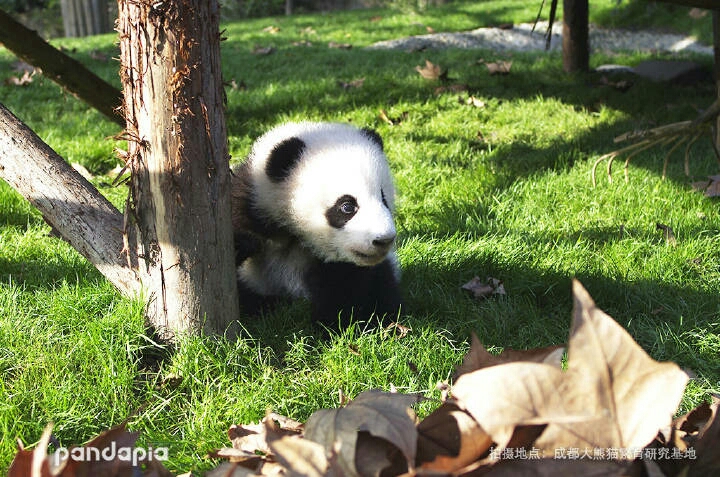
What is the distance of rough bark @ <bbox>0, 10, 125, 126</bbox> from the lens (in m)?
3.69

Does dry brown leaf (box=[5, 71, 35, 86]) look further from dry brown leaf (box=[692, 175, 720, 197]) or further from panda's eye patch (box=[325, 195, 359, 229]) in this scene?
dry brown leaf (box=[692, 175, 720, 197])

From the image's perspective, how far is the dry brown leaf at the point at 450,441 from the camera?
1283 millimetres

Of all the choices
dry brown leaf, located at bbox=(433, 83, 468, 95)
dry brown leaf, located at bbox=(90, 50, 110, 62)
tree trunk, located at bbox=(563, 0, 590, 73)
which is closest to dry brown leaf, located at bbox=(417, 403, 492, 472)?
dry brown leaf, located at bbox=(433, 83, 468, 95)

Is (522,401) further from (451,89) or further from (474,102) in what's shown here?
(451,89)

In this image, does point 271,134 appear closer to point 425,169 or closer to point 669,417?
point 425,169

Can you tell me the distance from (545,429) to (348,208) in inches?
61.0

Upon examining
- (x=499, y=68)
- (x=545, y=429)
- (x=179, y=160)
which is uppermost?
(x=179, y=160)

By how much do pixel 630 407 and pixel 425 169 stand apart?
3.43 m

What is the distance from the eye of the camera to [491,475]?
4.24 feet

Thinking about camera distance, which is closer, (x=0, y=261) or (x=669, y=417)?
(x=669, y=417)

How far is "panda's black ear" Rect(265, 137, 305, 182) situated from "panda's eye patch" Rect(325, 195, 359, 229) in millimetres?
261

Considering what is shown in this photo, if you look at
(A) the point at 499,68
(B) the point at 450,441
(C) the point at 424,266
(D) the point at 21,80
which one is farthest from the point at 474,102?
(B) the point at 450,441

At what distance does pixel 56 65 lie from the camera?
387cm

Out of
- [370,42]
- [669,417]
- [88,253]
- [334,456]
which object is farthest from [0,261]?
[370,42]
